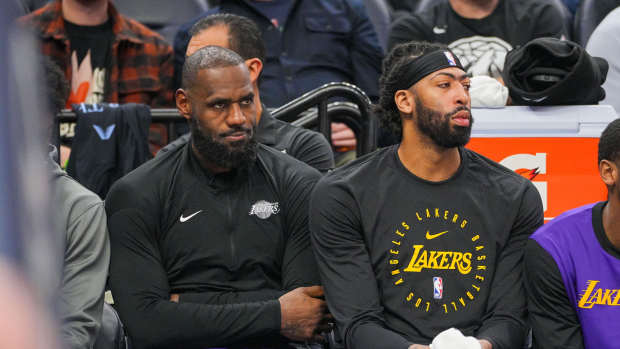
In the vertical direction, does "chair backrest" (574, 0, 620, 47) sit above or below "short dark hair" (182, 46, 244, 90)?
above

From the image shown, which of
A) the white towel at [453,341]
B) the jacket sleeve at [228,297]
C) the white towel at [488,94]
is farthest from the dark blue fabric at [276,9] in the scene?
the white towel at [453,341]

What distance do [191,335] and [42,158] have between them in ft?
8.50

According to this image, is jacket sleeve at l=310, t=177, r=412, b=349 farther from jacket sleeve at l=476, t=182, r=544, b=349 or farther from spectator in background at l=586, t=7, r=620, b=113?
spectator in background at l=586, t=7, r=620, b=113

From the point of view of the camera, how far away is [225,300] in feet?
10.2

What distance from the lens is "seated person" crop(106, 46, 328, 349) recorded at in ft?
9.86

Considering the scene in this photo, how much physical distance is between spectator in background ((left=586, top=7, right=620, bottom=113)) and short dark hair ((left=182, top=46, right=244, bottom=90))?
2.27 metres

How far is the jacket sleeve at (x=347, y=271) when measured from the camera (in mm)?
2945

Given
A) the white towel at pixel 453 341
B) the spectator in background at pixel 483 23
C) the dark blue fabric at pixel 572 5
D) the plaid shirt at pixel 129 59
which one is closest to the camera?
the white towel at pixel 453 341

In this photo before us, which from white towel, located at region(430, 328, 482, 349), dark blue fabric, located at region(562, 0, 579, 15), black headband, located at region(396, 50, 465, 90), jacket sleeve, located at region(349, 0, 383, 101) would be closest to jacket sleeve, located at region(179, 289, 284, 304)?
white towel, located at region(430, 328, 482, 349)

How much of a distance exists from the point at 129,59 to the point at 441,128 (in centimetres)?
246

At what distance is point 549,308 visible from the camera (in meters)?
2.96

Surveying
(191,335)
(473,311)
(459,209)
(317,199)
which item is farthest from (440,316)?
(191,335)

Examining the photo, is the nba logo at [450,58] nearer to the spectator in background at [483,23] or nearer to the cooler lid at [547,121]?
the cooler lid at [547,121]

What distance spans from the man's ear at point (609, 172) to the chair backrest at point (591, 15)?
2.99 metres
